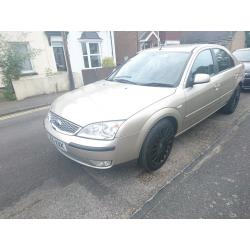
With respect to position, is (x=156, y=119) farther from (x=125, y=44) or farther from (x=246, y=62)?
(x=125, y=44)

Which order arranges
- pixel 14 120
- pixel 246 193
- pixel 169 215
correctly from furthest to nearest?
pixel 14 120, pixel 246 193, pixel 169 215

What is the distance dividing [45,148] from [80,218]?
1.92 metres

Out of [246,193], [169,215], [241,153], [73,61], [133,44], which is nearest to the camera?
[169,215]

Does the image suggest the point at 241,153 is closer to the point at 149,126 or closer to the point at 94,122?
the point at 149,126

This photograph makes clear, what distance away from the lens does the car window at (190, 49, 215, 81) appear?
3346 mm

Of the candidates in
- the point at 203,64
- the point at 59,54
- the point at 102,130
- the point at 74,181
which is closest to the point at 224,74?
the point at 203,64

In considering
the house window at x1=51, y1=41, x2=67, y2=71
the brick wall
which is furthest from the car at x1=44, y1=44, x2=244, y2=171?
the brick wall

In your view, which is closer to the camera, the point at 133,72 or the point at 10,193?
the point at 10,193

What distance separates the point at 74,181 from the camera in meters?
2.85

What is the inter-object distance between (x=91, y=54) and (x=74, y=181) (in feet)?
43.0

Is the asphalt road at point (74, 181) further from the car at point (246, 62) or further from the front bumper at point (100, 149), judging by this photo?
the car at point (246, 62)

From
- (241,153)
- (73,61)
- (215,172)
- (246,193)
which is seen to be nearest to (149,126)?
(215,172)

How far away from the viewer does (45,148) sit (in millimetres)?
3828

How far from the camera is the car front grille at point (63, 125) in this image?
2493 mm
